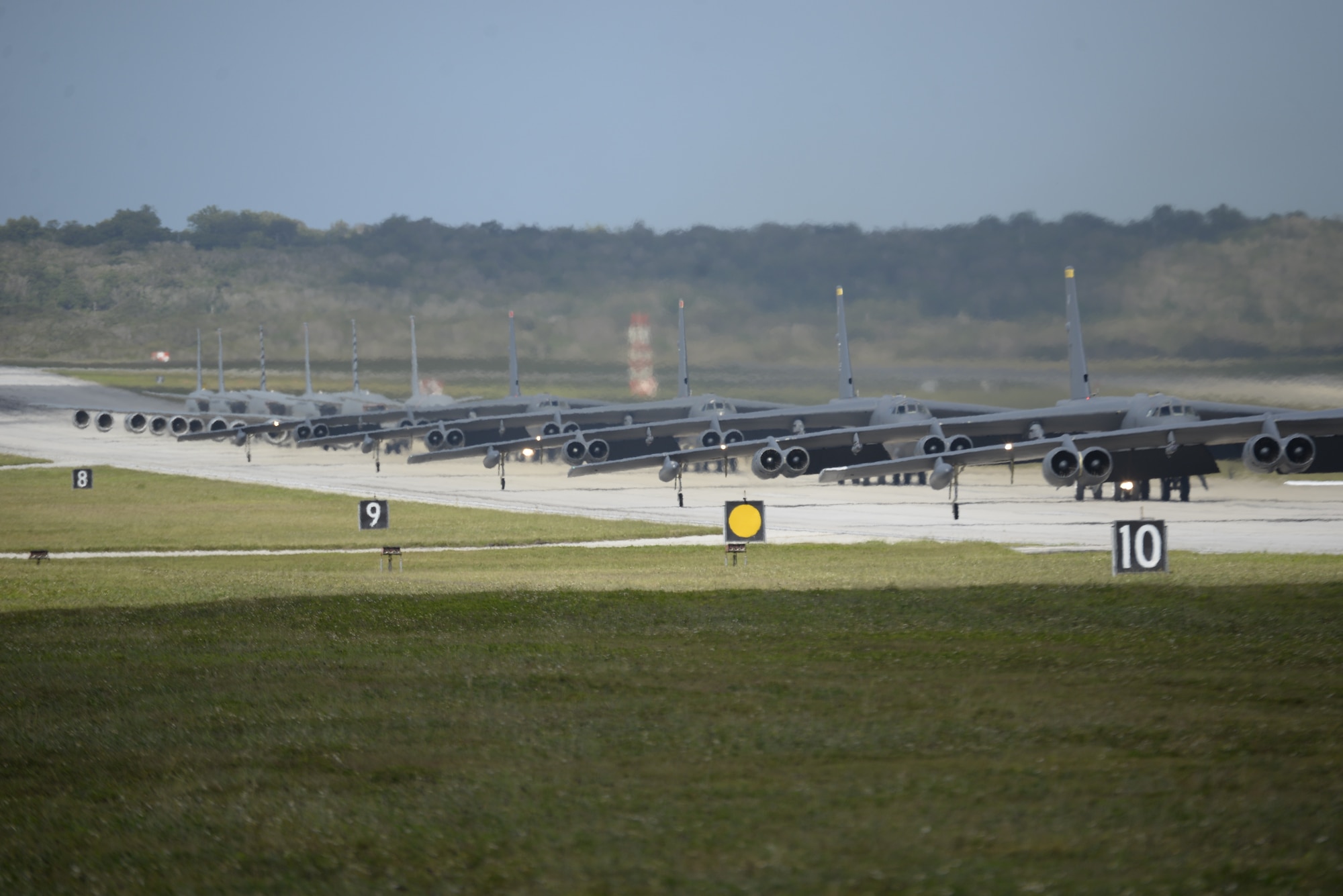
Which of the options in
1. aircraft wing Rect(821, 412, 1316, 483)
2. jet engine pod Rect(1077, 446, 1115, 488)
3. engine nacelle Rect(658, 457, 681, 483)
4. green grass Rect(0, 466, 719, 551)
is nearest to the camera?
green grass Rect(0, 466, 719, 551)

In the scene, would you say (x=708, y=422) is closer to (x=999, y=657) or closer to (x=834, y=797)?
(x=999, y=657)

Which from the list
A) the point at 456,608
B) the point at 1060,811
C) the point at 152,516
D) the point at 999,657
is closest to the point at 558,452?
the point at 152,516

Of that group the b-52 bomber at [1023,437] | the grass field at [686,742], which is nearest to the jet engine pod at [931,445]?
the b-52 bomber at [1023,437]

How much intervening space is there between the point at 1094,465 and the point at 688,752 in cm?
3720

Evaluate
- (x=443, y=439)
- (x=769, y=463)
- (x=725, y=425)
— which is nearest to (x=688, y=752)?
(x=769, y=463)

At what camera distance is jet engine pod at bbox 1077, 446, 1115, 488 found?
44031 millimetres

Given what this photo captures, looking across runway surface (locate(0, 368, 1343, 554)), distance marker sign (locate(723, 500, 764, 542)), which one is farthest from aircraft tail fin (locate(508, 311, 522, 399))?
distance marker sign (locate(723, 500, 764, 542))

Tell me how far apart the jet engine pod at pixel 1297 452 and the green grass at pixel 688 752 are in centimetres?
2853

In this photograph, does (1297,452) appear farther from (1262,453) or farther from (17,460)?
(17,460)

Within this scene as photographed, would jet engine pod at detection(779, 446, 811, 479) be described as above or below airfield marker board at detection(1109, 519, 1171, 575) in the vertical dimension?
above

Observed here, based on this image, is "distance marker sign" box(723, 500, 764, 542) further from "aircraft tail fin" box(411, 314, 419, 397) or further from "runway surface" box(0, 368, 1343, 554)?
"aircraft tail fin" box(411, 314, 419, 397)

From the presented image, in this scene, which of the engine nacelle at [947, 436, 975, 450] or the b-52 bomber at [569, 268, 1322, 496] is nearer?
the b-52 bomber at [569, 268, 1322, 496]

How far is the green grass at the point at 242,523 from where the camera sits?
131ft

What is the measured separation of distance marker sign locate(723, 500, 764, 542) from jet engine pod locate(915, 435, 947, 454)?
2703 centimetres
